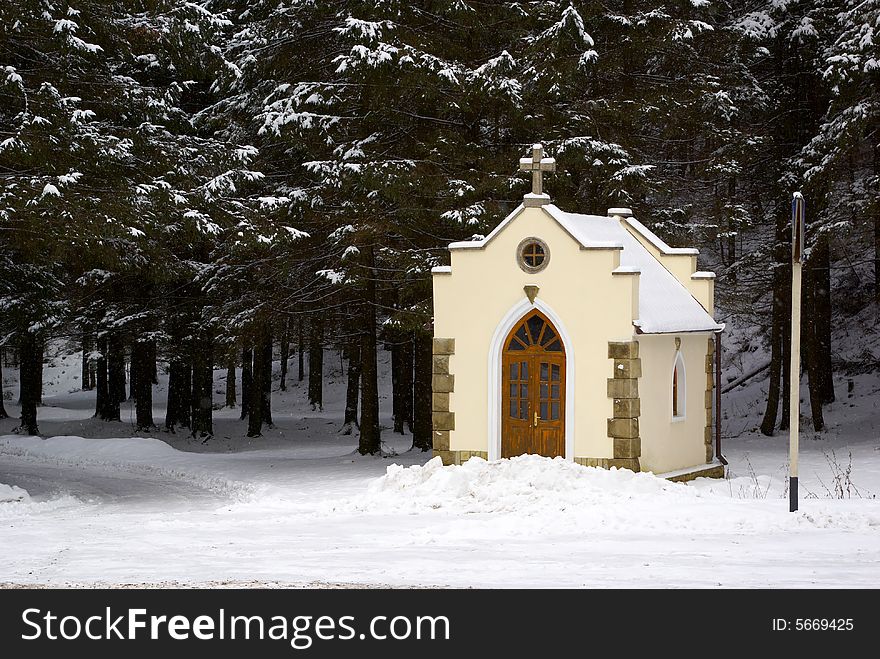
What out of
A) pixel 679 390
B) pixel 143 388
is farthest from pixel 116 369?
pixel 679 390

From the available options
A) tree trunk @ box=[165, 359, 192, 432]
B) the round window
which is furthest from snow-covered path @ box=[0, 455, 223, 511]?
tree trunk @ box=[165, 359, 192, 432]

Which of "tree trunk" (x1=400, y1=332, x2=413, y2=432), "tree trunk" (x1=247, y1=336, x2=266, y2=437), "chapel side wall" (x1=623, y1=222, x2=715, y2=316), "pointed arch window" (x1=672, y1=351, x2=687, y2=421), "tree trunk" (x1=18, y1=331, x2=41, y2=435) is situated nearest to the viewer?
"pointed arch window" (x1=672, y1=351, x2=687, y2=421)

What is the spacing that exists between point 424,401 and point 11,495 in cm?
1071

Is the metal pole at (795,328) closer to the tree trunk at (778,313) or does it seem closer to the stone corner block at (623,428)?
the stone corner block at (623,428)

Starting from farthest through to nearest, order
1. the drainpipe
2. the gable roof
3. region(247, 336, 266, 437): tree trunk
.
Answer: region(247, 336, 266, 437): tree trunk, the drainpipe, the gable roof

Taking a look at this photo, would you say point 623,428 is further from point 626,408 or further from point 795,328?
point 795,328

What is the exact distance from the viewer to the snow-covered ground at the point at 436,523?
11.2 meters

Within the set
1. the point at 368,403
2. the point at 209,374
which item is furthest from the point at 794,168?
the point at 209,374

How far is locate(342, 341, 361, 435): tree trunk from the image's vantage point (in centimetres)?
2992

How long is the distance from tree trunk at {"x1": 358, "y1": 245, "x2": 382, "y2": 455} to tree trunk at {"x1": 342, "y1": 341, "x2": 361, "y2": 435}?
2613 millimetres

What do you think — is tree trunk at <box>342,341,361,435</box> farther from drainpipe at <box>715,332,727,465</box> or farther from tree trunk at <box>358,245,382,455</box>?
drainpipe at <box>715,332,727,465</box>

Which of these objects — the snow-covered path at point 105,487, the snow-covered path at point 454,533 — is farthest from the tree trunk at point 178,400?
the snow-covered path at point 454,533

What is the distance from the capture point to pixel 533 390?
63.2ft

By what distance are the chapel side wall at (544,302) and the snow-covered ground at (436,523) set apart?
4.96 ft
